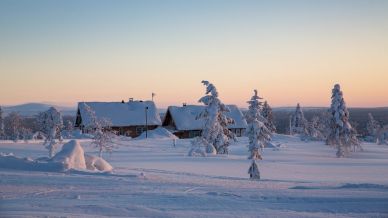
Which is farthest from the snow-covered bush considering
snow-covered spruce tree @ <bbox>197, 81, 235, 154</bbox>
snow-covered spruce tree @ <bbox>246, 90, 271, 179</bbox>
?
snow-covered spruce tree @ <bbox>246, 90, 271, 179</bbox>

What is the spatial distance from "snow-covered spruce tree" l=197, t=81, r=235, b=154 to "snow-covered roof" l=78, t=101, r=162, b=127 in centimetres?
3000

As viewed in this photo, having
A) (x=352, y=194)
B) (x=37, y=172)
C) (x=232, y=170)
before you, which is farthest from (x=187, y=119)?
(x=352, y=194)

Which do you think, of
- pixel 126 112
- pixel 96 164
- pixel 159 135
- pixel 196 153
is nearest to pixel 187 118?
pixel 159 135

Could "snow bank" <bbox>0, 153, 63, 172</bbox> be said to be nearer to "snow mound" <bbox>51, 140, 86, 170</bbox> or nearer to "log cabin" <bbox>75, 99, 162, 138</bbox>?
"snow mound" <bbox>51, 140, 86, 170</bbox>

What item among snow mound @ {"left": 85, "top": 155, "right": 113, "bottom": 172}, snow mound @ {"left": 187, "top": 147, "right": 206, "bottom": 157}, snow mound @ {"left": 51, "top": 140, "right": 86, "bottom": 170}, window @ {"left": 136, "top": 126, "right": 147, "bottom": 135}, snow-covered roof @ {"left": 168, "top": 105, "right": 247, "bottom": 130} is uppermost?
snow-covered roof @ {"left": 168, "top": 105, "right": 247, "bottom": 130}

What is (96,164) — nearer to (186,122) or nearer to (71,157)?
(71,157)

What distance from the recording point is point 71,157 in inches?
682

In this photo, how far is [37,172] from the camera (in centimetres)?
1530

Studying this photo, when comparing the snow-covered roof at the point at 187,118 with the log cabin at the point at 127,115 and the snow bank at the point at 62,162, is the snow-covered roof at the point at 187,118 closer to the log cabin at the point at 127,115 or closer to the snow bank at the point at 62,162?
the log cabin at the point at 127,115

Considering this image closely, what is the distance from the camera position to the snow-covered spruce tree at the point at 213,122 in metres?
38.1

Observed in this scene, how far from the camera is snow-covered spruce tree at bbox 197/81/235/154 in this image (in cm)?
3809

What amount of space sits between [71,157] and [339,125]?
1507 inches

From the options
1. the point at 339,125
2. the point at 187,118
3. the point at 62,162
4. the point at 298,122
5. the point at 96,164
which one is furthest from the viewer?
the point at 298,122

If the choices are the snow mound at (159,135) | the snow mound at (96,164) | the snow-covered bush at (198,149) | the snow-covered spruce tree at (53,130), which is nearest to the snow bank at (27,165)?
the snow mound at (96,164)
